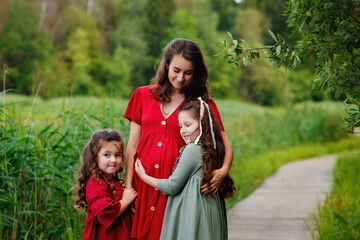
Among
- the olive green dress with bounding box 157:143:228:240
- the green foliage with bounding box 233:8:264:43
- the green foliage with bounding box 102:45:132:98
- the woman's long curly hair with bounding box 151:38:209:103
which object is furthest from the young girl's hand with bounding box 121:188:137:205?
the green foliage with bounding box 233:8:264:43

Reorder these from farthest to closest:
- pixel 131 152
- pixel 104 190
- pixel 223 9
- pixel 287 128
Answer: pixel 223 9 < pixel 287 128 < pixel 131 152 < pixel 104 190

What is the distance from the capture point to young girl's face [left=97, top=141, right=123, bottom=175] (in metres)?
2.74

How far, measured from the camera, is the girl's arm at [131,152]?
2766mm

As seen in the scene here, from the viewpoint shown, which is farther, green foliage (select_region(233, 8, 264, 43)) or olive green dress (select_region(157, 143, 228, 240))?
green foliage (select_region(233, 8, 264, 43))

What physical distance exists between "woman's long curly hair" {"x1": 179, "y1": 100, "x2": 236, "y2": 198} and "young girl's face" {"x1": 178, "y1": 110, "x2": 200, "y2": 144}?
0.02m

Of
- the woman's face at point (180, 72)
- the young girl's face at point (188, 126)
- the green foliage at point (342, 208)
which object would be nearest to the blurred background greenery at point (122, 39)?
the green foliage at point (342, 208)

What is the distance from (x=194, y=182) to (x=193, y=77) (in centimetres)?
60

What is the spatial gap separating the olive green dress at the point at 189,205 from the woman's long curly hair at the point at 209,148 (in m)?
0.03

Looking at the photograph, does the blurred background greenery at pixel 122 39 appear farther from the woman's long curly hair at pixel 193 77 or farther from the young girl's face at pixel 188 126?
the young girl's face at pixel 188 126

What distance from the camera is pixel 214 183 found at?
250cm

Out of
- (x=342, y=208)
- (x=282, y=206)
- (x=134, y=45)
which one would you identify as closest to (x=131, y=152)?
(x=342, y=208)

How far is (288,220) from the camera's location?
4766 mm

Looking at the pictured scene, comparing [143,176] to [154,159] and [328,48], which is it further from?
[328,48]

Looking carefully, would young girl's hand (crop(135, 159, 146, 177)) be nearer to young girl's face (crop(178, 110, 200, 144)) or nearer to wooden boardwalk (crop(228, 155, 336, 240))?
young girl's face (crop(178, 110, 200, 144))
